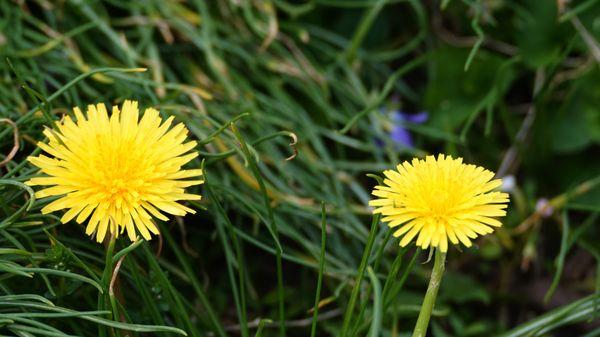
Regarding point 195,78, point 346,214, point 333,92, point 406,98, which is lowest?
point 346,214

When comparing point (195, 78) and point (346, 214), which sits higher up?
point (195, 78)

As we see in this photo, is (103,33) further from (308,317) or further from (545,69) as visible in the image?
(545,69)

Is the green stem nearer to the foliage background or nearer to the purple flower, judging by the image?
the foliage background

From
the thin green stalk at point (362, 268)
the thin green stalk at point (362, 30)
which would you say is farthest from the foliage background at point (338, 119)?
the thin green stalk at point (362, 268)

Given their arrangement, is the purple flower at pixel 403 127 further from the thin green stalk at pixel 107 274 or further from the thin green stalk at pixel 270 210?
the thin green stalk at pixel 107 274

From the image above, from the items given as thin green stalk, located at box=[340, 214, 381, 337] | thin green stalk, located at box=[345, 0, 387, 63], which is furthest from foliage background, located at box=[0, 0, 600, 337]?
thin green stalk, located at box=[340, 214, 381, 337]

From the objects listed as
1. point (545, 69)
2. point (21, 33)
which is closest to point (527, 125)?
point (545, 69)
